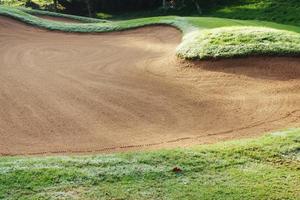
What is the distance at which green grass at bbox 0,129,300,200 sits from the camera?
24.5ft

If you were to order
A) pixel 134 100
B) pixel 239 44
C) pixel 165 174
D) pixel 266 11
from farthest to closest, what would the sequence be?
1. pixel 266 11
2. pixel 239 44
3. pixel 134 100
4. pixel 165 174

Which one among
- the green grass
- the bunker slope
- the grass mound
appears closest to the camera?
the green grass

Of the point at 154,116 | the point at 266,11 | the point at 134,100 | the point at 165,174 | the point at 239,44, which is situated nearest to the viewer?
the point at 165,174

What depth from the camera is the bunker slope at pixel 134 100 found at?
10406mm

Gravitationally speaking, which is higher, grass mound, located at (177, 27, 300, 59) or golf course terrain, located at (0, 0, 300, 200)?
grass mound, located at (177, 27, 300, 59)

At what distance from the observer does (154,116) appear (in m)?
11.7

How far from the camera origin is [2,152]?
9.45 metres

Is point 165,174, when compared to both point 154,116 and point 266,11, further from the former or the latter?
point 266,11

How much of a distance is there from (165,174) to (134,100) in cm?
489

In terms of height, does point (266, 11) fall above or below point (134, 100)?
above

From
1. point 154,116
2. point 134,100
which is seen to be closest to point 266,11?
point 134,100

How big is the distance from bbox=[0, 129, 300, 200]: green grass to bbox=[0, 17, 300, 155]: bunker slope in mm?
1138

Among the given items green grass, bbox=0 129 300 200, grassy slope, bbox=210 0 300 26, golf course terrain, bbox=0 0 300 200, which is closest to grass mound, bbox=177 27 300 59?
golf course terrain, bbox=0 0 300 200

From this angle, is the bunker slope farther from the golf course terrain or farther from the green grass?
the green grass
